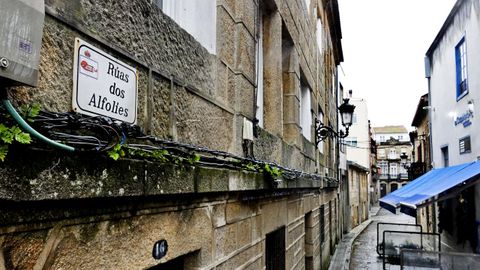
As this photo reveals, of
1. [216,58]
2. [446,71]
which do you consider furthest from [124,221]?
[446,71]

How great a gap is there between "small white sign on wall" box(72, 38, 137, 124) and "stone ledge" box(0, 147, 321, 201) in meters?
0.29

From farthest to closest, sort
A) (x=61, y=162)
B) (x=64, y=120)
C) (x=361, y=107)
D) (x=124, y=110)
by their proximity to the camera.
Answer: (x=361, y=107)
(x=124, y=110)
(x=64, y=120)
(x=61, y=162)

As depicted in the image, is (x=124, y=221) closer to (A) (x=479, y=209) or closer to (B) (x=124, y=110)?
(B) (x=124, y=110)

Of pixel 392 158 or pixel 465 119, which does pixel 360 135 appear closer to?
pixel 392 158

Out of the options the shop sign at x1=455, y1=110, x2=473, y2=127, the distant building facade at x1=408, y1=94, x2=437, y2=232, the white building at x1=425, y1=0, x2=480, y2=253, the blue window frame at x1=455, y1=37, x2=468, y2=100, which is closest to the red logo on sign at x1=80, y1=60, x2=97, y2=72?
the white building at x1=425, y1=0, x2=480, y2=253

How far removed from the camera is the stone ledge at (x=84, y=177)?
131 centimetres

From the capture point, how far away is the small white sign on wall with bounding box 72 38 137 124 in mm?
1844

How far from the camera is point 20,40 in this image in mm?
1295

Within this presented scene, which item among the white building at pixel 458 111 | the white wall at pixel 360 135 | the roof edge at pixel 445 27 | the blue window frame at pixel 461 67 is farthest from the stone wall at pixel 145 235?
the white wall at pixel 360 135

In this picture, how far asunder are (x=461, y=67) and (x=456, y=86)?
0.54 m

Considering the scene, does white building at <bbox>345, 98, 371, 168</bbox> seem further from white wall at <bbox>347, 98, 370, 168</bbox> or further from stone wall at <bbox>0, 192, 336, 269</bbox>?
stone wall at <bbox>0, 192, 336, 269</bbox>

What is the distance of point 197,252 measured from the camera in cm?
291

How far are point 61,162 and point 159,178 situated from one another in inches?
29.3

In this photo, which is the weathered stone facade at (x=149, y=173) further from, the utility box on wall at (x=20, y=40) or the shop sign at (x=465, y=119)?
the shop sign at (x=465, y=119)
